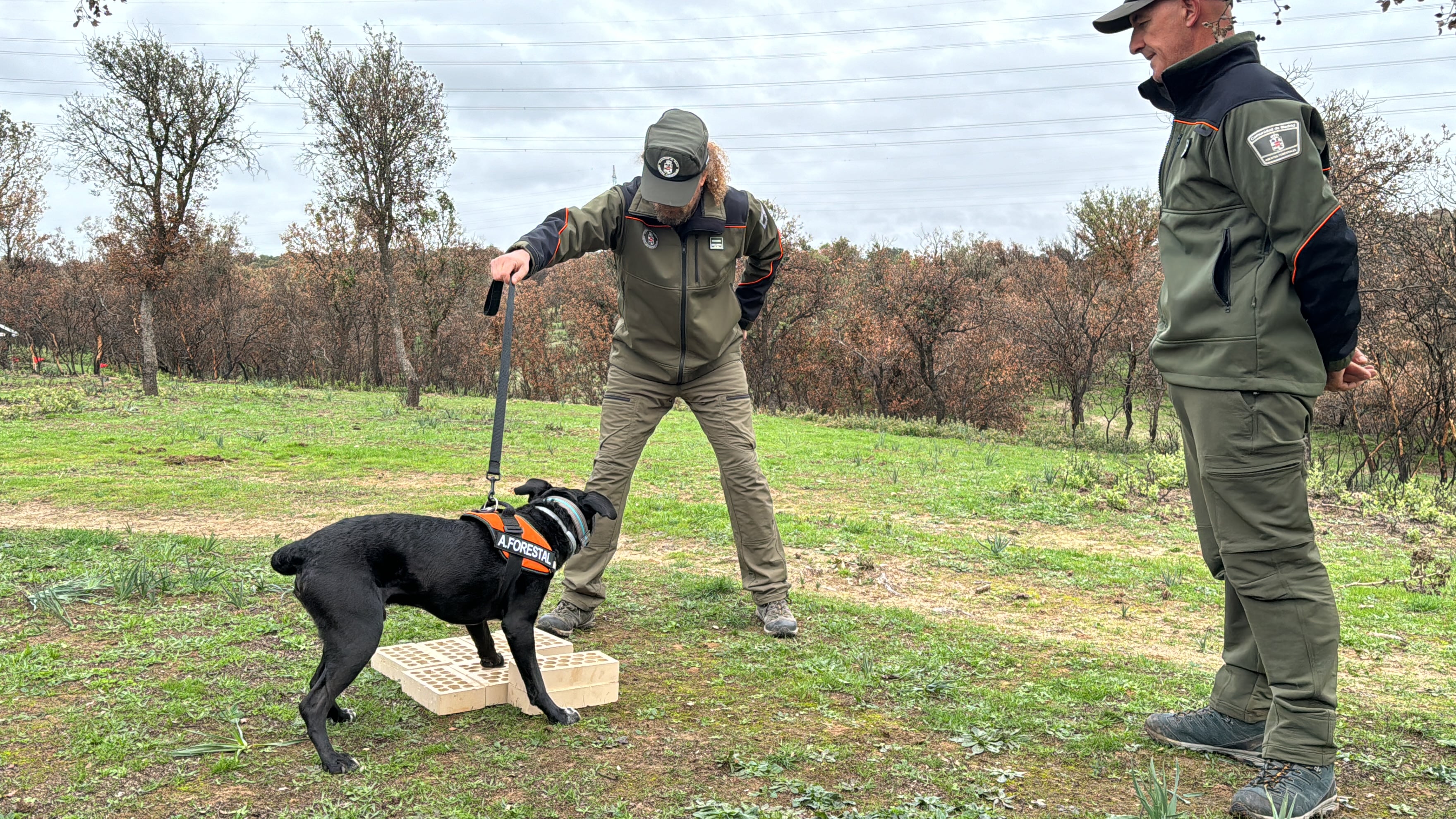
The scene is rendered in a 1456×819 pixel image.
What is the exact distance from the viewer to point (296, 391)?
71.2ft

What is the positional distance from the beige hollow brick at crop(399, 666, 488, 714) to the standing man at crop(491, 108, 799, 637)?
3.08 feet

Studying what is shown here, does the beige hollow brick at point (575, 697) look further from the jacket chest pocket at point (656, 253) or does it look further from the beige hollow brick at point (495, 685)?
the jacket chest pocket at point (656, 253)

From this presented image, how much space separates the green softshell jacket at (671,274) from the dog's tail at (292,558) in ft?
5.94

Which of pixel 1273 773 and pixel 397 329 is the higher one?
pixel 397 329

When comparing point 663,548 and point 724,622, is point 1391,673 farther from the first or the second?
point 663,548

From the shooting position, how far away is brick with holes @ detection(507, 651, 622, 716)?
132 inches

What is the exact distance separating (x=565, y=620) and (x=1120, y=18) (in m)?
3.44

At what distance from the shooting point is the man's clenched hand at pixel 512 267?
3.45 m

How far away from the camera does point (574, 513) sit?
3.36 metres

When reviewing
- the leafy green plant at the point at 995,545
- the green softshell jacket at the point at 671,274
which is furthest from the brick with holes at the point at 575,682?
the leafy green plant at the point at 995,545

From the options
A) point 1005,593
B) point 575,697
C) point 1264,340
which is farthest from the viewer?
point 1005,593

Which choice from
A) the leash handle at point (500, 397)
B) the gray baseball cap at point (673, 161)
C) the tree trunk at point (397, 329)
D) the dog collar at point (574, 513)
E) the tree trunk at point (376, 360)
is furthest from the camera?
the tree trunk at point (376, 360)

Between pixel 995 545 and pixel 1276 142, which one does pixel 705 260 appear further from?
pixel 995 545

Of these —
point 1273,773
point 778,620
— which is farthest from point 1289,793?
point 778,620
